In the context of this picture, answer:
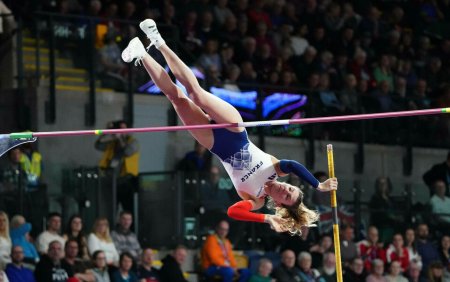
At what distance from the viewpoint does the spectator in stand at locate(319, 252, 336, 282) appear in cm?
1894

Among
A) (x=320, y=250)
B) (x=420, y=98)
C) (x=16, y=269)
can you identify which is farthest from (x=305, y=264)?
(x=420, y=98)

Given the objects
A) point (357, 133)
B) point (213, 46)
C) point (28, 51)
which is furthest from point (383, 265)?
point (28, 51)

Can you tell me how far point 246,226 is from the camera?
1916cm

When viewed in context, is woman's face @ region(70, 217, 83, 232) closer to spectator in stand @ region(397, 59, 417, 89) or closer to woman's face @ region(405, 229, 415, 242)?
woman's face @ region(405, 229, 415, 242)

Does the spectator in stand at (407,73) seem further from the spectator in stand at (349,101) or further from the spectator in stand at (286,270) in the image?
the spectator in stand at (286,270)

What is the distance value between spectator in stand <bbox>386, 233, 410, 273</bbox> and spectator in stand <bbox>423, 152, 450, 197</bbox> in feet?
4.32

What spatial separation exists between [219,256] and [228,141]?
5.04 metres

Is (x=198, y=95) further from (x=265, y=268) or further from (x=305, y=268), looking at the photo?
(x=305, y=268)

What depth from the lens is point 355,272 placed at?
1912 cm

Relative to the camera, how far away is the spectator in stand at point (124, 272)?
680 inches

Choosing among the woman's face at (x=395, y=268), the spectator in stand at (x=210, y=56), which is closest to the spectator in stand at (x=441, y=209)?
the woman's face at (x=395, y=268)

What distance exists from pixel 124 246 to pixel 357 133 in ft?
17.0

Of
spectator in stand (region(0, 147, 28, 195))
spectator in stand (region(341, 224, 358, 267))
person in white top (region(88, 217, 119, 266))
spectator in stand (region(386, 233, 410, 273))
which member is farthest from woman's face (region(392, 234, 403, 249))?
spectator in stand (region(0, 147, 28, 195))

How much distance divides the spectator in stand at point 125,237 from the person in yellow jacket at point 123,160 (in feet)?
1.69
